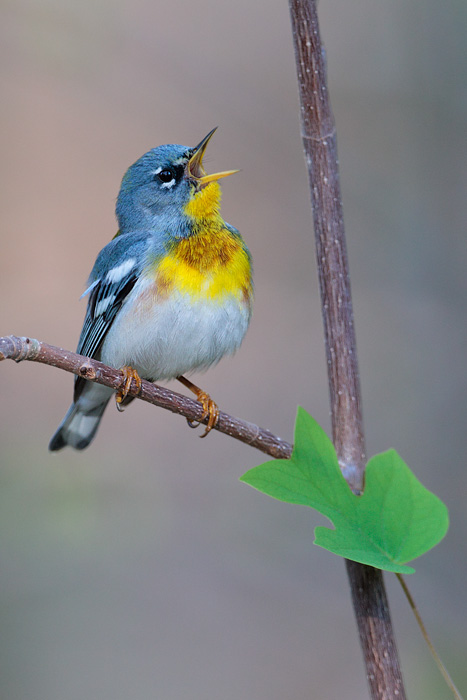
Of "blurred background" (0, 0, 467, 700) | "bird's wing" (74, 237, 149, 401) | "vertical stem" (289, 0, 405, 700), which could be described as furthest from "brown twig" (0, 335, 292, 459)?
"blurred background" (0, 0, 467, 700)

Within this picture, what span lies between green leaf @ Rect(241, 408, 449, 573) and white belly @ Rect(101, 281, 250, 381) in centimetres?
87

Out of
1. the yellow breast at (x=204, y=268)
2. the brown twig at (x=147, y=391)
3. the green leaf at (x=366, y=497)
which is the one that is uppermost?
the yellow breast at (x=204, y=268)

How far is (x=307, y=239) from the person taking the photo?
414 centimetres

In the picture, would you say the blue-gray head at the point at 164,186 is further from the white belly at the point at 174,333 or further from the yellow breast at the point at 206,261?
the white belly at the point at 174,333

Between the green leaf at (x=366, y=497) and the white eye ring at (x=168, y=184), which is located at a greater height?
the white eye ring at (x=168, y=184)

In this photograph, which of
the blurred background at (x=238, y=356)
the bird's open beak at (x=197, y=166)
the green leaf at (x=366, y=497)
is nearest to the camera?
the green leaf at (x=366, y=497)

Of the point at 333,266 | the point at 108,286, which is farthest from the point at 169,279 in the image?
the point at 333,266

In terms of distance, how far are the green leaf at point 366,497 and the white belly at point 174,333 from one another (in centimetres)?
87

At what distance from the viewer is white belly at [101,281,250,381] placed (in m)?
1.79

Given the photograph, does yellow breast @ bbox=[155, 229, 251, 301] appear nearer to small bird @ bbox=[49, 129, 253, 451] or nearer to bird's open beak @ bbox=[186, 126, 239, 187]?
small bird @ bbox=[49, 129, 253, 451]

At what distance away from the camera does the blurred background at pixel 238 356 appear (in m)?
3.26

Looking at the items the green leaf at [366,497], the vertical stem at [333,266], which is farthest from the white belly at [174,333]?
the green leaf at [366,497]

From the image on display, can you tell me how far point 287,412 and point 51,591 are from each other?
4.99 feet

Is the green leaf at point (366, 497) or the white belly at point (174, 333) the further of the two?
the white belly at point (174, 333)
